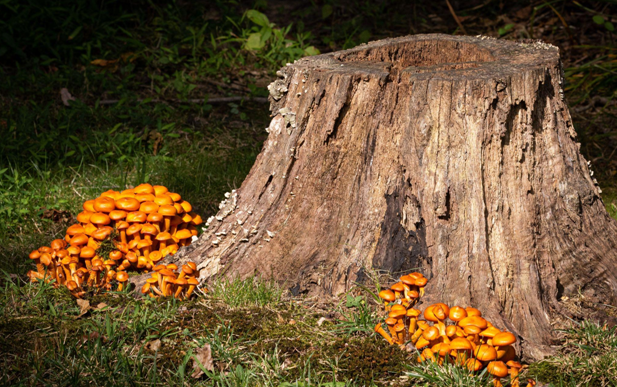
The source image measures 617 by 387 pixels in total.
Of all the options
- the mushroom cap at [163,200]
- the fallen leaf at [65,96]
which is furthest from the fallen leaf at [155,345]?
the fallen leaf at [65,96]

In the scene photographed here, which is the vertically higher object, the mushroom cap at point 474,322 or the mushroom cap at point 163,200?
the mushroom cap at point 474,322

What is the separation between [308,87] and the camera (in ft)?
11.9

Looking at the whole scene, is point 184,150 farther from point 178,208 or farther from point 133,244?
point 133,244

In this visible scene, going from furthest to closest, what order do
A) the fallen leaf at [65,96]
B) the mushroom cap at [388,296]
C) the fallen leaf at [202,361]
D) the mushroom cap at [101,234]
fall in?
1. the fallen leaf at [65,96]
2. the mushroom cap at [101,234]
3. the mushroom cap at [388,296]
4. the fallen leaf at [202,361]

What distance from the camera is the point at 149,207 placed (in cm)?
379

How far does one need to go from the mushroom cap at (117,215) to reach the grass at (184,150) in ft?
1.58

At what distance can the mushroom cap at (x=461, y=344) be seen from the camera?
2.73 meters

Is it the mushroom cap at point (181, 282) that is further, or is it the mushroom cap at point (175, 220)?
the mushroom cap at point (175, 220)

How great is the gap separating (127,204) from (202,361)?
122cm

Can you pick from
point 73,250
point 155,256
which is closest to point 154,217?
point 155,256

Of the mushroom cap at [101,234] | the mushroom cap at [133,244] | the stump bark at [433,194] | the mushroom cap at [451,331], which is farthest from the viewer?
the mushroom cap at [133,244]

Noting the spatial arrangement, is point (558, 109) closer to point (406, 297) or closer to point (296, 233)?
point (406, 297)

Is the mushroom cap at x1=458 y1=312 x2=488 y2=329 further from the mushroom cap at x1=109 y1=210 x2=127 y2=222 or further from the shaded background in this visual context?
the shaded background

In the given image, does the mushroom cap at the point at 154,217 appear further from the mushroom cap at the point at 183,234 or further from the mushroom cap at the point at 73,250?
the mushroom cap at the point at 73,250
